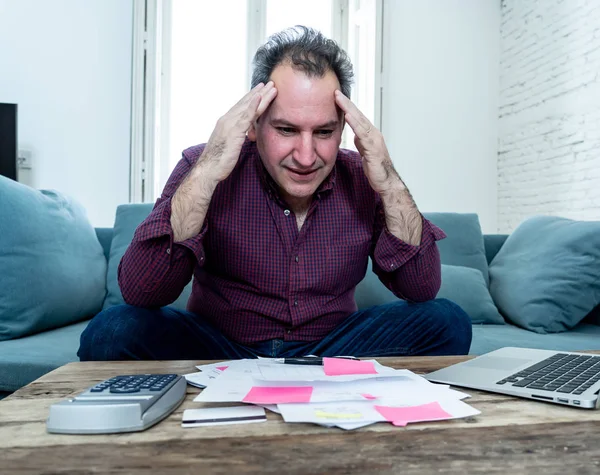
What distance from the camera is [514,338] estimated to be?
187 cm

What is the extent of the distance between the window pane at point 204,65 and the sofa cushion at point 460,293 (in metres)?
2.56

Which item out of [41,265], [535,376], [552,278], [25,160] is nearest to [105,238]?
[41,265]

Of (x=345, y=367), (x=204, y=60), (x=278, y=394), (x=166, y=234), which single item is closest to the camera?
(x=278, y=394)

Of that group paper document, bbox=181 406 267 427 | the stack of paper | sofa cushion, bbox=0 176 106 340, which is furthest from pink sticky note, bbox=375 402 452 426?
sofa cushion, bbox=0 176 106 340

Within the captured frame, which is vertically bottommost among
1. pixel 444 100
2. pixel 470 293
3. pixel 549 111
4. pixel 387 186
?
pixel 470 293

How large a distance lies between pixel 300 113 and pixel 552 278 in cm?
125

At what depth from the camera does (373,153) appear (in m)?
1.39

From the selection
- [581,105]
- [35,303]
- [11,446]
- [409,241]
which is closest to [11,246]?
[35,303]

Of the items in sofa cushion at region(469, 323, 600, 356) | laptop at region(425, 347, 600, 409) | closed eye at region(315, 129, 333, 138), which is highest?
closed eye at region(315, 129, 333, 138)

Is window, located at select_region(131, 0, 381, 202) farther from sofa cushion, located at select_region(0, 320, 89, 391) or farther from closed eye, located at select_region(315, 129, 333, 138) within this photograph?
closed eye, located at select_region(315, 129, 333, 138)

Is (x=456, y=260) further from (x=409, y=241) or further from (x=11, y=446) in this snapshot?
(x=11, y=446)

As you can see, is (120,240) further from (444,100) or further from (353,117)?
(444,100)

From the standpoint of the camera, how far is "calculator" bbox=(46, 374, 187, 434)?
587 millimetres

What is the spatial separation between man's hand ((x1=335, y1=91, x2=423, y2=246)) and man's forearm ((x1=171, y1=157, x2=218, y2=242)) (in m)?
0.38
